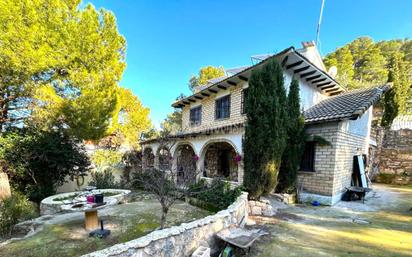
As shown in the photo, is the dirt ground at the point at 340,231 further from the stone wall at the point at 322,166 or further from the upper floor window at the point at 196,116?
the upper floor window at the point at 196,116

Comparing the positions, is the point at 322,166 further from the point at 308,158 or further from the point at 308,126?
the point at 308,126

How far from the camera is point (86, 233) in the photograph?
17.7 feet

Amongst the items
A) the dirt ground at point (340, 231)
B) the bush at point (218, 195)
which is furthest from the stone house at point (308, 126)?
the dirt ground at point (340, 231)

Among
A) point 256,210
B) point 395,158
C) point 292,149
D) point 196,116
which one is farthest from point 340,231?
point 395,158

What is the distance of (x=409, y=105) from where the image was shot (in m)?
20.2

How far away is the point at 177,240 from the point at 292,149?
616 cm

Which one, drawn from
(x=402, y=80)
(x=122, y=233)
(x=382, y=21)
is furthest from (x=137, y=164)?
(x=402, y=80)

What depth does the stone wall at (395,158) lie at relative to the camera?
11922 millimetres

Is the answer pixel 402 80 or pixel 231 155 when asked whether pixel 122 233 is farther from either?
pixel 402 80

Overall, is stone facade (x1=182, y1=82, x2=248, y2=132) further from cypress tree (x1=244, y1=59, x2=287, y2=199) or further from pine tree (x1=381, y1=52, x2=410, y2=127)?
pine tree (x1=381, y1=52, x2=410, y2=127)

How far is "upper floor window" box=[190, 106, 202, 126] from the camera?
45.9ft

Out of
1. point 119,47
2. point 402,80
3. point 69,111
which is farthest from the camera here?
point 402,80

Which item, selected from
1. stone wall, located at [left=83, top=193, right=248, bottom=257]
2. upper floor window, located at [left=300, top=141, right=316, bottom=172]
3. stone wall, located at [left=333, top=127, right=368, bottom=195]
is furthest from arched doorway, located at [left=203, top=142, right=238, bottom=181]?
stone wall, located at [left=83, top=193, right=248, bottom=257]

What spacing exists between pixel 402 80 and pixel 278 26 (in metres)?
11.7
